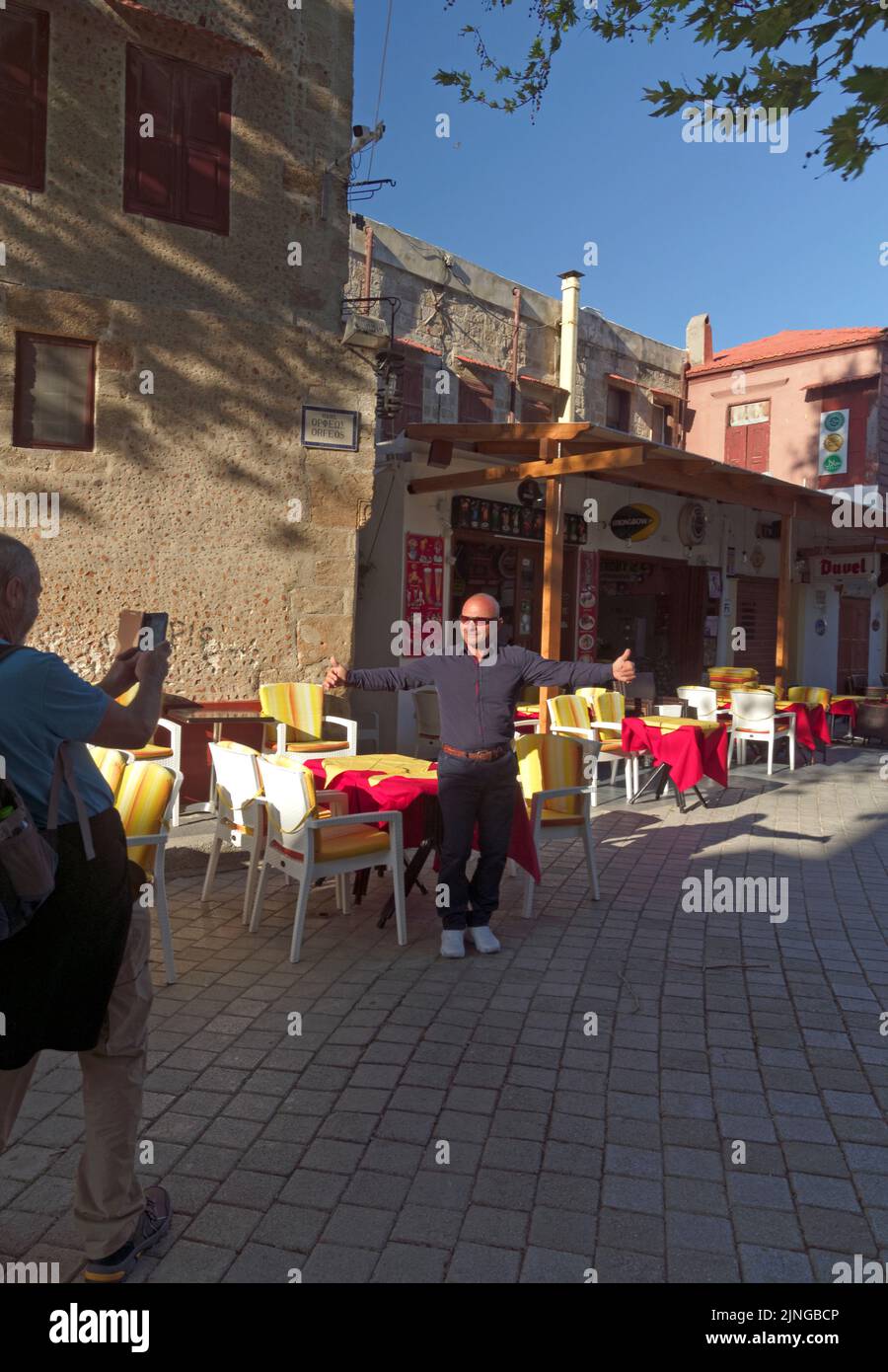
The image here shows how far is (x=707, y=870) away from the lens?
23.5ft

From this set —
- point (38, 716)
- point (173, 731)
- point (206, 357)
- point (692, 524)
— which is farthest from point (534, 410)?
point (38, 716)

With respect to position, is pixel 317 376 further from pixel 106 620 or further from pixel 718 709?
pixel 718 709

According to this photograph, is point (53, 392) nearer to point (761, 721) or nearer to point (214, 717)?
point (214, 717)

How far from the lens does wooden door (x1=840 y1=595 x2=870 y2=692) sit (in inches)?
803

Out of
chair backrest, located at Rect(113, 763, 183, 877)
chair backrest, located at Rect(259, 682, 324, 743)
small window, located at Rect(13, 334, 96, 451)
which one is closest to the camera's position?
chair backrest, located at Rect(113, 763, 183, 877)

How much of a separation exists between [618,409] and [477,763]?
16.9 m

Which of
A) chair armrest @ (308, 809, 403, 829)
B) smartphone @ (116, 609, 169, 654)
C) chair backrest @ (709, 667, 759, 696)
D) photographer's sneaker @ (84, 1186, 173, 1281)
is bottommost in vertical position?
photographer's sneaker @ (84, 1186, 173, 1281)

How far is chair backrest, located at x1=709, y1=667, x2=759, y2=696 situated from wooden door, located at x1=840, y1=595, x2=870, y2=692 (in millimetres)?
7288

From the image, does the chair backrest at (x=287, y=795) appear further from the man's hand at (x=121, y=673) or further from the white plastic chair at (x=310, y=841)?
the man's hand at (x=121, y=673)

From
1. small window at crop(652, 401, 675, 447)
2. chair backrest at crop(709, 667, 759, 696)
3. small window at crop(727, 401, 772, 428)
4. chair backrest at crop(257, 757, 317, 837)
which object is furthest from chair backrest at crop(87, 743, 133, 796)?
small window at crop(727, 401, 772, 428)

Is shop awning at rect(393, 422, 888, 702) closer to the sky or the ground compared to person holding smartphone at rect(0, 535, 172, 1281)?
closer to the sky

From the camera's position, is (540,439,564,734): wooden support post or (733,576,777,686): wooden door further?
(733,576,777,686): wooden door

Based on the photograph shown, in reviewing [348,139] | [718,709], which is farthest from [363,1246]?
[718,709]

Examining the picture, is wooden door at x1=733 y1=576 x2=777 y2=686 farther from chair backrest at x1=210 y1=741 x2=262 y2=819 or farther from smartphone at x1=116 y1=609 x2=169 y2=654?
smartphone at x1=116 y1=609 x2=169 y2=654
